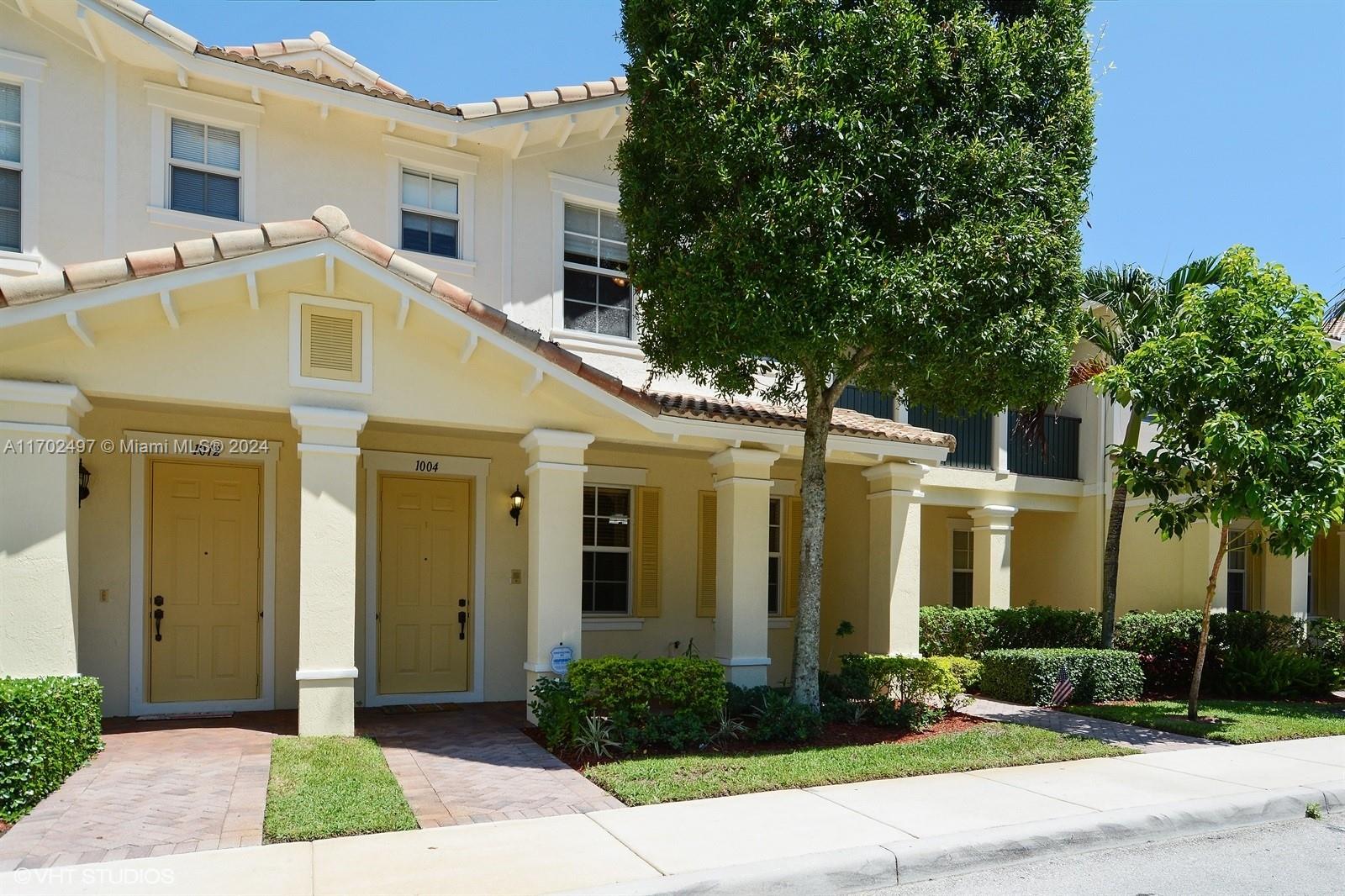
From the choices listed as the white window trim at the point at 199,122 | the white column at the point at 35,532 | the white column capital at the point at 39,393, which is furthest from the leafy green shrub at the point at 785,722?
the white window trim at the point at 199,122

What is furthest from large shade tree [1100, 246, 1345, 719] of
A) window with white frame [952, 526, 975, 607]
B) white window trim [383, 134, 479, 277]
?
window with white frame [952, 526, 975, 607]

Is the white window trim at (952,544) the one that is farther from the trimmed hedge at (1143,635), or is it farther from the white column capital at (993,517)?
the trimmed hedge at (1143,635)

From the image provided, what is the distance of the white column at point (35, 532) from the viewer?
25.0 ft

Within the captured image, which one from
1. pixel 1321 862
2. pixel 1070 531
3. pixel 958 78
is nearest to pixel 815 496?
pixel 958 78

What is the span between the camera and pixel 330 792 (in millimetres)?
6680

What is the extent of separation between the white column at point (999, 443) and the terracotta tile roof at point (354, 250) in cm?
658

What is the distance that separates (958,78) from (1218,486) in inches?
203

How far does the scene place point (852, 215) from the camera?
834 cm

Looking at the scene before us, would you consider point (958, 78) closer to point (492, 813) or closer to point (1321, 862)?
point (1321, 862)

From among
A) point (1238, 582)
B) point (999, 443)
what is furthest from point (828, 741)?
point (1238, 582)

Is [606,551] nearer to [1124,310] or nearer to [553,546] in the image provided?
[553,546]

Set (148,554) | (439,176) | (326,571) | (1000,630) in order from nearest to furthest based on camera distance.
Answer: (326,571)
(148,554)
(439,176)
(1000,630)

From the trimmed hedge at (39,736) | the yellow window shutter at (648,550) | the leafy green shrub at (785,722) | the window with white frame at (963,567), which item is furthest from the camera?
the window with white frame at (963,567)

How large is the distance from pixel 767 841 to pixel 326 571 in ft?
15.4
